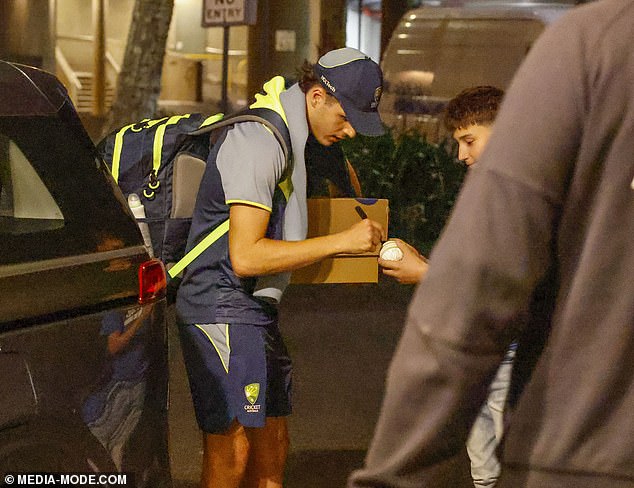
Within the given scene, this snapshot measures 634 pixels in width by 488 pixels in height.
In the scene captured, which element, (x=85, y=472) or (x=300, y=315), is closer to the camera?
(x=85, y=472)

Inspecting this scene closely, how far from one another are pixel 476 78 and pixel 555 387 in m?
13.1

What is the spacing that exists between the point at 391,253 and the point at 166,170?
0.73 meters

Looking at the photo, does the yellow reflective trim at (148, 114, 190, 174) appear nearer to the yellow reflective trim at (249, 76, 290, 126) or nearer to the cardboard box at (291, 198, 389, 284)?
the yellow reflective trim at (249, 76, 290, 126)

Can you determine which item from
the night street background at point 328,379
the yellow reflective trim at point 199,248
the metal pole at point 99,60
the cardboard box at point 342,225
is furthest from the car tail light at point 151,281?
the metal pole at point 99,60

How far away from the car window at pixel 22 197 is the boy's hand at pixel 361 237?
0.90 m

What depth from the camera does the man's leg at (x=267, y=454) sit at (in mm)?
4152

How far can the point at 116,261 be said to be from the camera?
3.29 m

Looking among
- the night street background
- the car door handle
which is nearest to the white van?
the night street background

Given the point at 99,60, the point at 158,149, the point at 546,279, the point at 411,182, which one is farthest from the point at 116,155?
the point at 99,60

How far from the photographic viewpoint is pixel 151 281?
3414 millimetres

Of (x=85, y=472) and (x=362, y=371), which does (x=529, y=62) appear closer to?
(x=85, y=472)

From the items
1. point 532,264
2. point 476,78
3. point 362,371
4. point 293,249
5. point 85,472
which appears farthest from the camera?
point 476,78

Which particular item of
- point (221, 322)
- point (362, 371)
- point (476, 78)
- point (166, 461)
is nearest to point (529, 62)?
point (166, 461)

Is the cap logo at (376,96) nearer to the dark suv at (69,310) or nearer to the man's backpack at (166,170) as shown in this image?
the man's backpack at (166,170)
